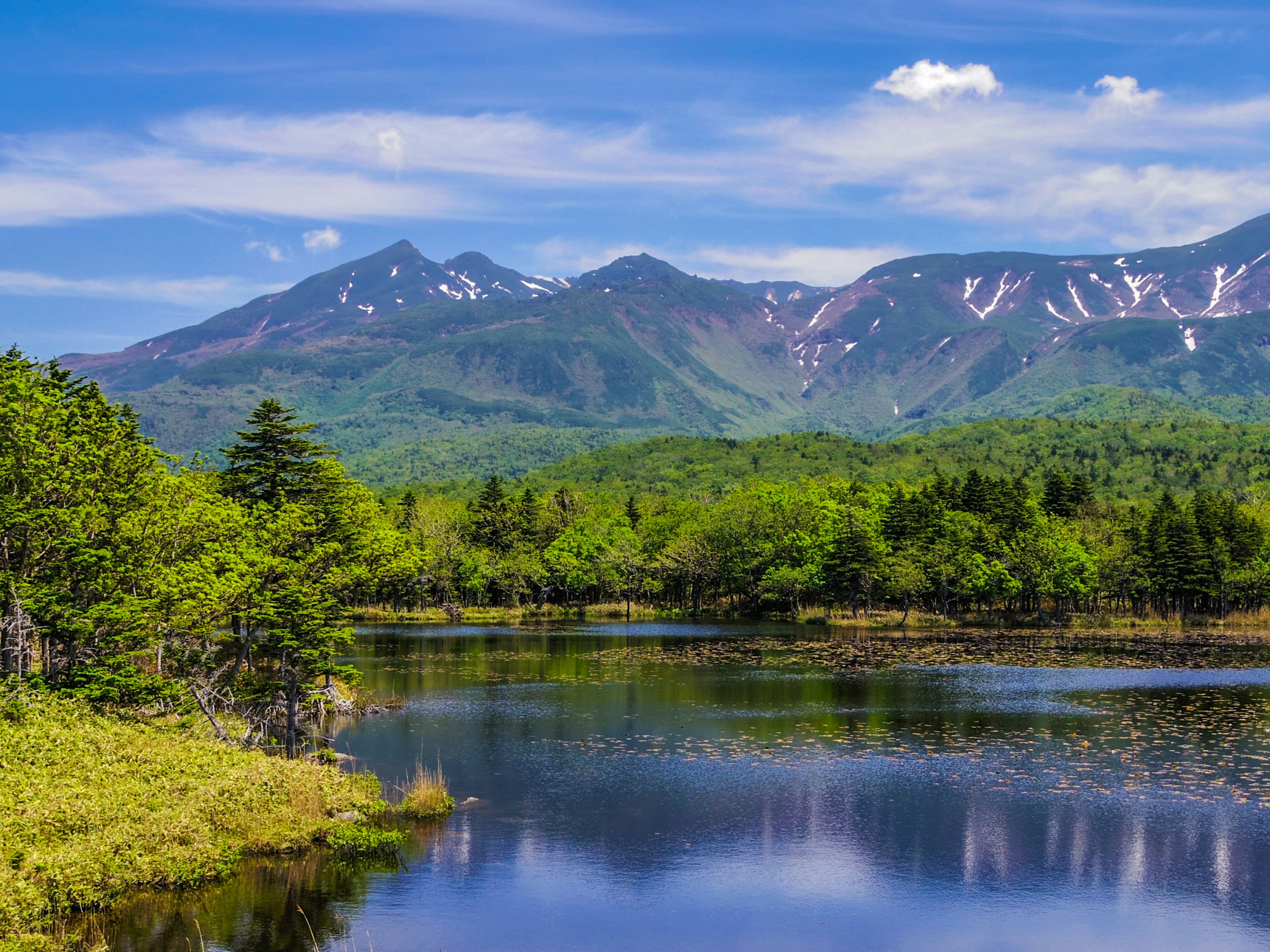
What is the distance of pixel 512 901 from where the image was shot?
30781 mm

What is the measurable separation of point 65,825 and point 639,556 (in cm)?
12417

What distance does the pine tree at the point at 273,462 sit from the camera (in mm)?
52688

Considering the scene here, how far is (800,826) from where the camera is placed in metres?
38.0

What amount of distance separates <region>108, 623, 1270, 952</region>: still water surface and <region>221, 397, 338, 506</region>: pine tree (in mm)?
12812

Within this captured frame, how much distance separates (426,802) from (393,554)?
45.4ft

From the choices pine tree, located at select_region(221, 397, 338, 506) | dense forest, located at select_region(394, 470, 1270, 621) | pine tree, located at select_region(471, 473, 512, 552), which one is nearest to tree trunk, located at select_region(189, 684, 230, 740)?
pine tree, located at select_region(221, 397, 338, 506)

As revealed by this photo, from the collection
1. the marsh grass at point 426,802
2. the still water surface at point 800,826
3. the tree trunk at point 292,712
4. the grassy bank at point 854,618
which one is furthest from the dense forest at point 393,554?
the still water surface at point 800,826

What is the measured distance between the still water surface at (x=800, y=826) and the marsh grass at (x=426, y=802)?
Result: 0.95 meters

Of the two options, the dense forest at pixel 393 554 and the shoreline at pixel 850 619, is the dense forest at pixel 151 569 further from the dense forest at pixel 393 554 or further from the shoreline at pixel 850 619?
the shoreline at pixel 850 619

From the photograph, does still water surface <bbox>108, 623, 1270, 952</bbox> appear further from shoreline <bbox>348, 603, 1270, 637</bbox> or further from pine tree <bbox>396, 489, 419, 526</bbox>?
pine tree <bbox>396, 489, 419, 526</bbox>

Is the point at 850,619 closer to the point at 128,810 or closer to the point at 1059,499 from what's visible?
the point at 1059,499

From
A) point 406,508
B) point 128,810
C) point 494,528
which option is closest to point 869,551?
point 494,528

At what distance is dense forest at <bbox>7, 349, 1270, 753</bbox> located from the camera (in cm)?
3931

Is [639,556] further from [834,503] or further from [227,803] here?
[227,803]
